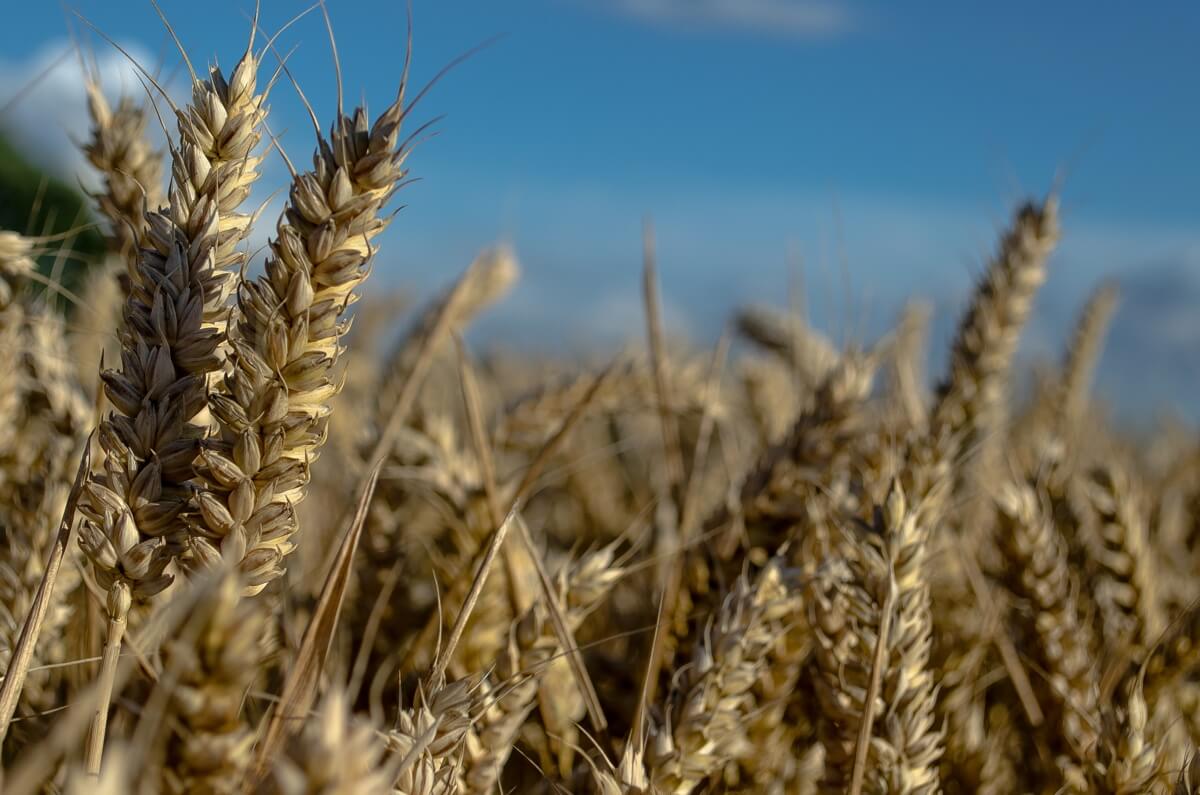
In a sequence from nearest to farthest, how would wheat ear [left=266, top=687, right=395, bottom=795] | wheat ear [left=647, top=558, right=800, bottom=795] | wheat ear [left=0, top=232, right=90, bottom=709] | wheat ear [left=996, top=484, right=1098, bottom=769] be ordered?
wheat ear [left=266, top=687, right=395, bottom=795], wheat ear [left=647, top=558, right=800, bottom=795], wheat ear [left=0, top=232, right=90, bottom=709], wheat ear [left=996, top=484, right=1098, bottom=769]

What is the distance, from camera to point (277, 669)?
1415mm

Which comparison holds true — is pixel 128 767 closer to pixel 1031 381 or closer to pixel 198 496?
pixel 198 496

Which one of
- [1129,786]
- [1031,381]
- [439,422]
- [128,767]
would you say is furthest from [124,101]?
[1031,381]

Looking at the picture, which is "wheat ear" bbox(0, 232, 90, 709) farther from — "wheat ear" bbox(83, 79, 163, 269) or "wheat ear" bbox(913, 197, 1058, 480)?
"wheat ear" bbox(913, 197, 1058, 480)

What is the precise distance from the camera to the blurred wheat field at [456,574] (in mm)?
683

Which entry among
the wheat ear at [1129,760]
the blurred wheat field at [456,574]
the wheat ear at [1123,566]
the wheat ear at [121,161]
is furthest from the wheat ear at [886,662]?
the wheat ear at [121,161]

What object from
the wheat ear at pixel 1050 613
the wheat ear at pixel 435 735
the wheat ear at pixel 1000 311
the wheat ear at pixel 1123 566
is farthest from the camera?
the wheat ear at pixel 1000 311

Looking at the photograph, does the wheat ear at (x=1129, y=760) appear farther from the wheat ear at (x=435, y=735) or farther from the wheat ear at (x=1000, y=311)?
the wheat ear at (x=1000, y=311)

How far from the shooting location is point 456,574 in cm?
137

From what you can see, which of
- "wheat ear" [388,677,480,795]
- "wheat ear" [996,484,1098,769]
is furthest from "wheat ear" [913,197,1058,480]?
"wheat ear" [388,677,480,795]

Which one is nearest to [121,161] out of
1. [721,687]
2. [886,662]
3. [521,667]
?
[521,667]

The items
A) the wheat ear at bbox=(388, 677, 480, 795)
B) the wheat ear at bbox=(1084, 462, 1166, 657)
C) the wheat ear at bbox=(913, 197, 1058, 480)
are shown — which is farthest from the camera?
the wheat ear at bbox=(913, 197, 1058, 480)

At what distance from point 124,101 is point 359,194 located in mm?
666

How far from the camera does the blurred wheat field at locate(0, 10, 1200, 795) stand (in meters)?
0.68
